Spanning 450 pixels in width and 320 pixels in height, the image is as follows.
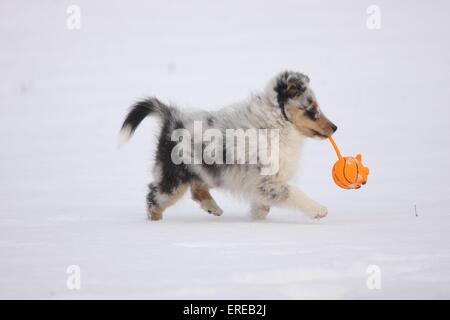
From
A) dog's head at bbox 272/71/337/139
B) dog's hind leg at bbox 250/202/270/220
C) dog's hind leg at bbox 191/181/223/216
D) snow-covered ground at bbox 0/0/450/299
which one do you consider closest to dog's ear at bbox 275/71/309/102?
dog's head at bbox 272/71/337/139

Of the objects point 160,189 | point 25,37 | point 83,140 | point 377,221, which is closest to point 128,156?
point 83,140

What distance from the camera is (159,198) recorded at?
248 inches

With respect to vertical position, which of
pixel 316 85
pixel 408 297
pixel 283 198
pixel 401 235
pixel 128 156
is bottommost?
pixel 408 297

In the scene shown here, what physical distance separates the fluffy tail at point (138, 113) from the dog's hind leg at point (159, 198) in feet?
1.77

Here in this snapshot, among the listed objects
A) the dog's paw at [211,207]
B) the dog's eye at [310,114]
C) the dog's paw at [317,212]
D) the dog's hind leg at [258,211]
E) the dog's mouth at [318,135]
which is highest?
the dog's eye at [310,114]

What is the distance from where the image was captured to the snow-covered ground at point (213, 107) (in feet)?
13.5

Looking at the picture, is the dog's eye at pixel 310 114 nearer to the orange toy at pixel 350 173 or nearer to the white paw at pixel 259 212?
the orange toy at pixel 350 173

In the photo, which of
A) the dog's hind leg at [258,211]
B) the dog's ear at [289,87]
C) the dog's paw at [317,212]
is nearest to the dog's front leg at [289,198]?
the dog's paw at [317,212]

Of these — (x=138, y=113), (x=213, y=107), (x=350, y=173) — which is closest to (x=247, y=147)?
(x=350, y=173)

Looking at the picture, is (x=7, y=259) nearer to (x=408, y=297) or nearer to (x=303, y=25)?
(x=408, y=297)

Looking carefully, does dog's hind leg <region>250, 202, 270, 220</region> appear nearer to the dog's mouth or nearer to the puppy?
the puppy

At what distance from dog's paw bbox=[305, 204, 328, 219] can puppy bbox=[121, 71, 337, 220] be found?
102 millimetres

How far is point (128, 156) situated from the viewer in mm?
12398

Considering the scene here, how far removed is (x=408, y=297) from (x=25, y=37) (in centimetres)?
1993
